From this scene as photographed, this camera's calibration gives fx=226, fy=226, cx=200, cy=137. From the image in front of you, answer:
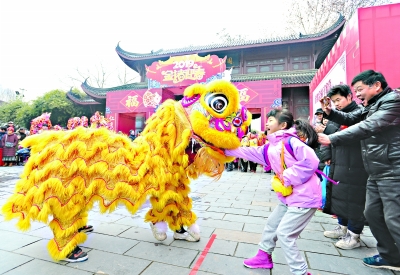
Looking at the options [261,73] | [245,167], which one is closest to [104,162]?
[245,167]

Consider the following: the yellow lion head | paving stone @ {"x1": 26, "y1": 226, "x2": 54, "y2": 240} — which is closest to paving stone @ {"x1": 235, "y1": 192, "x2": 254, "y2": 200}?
the yellow lion head

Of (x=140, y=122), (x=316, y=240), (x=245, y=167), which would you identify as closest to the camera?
(x=316, y=240)

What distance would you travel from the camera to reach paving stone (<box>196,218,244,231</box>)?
2.93 meters

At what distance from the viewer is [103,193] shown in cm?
196

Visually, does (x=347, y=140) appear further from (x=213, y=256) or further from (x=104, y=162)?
(x=104, y=162)

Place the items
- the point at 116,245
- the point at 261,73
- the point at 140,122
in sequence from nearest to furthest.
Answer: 1. the point at 116,245
2. the point at 261,73
3. the point at 140,122

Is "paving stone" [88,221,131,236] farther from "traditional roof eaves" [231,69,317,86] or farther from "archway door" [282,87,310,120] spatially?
"archway door" [282,87,310,120]

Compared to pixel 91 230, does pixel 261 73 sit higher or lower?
higher

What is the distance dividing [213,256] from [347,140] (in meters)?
1.56

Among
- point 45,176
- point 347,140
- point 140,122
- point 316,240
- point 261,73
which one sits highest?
point 261,73

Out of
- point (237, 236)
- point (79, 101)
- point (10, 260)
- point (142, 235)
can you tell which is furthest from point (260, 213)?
point (79, 101)

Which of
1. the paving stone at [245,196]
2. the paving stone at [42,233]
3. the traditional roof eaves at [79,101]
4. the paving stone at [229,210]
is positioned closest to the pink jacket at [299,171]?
the paving stone at [229,210]

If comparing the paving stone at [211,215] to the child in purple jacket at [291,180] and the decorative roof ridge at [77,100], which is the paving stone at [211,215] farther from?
the decorative roof ridge at [77,100]

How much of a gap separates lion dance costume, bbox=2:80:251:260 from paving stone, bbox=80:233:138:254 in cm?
35
